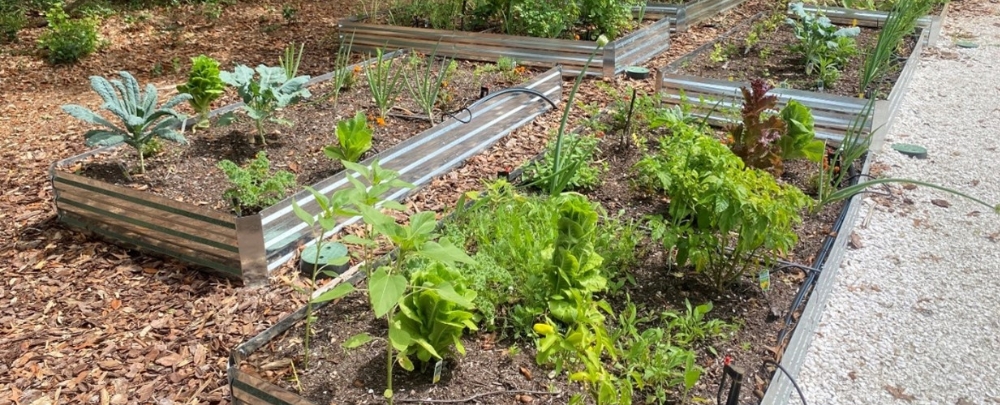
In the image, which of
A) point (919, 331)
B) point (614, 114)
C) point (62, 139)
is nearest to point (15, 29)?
point (62, 139)

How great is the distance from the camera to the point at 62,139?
425cm

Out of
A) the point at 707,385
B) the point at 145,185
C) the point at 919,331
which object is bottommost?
the point at 919,331

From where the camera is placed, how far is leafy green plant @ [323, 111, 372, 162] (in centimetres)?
327

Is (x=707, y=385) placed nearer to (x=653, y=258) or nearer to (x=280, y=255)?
(x=653, y=258)

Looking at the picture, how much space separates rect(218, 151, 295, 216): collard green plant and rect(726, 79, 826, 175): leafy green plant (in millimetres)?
2031

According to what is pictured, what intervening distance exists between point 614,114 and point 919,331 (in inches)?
75.8

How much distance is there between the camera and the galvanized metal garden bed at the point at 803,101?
164 inches

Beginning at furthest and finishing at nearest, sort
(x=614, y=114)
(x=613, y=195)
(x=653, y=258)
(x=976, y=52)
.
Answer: (x=976, y=52), (x=614, y=114), (x=613, y=195), (x=653, y=258)

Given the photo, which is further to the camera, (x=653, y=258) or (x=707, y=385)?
(x=653, y=258)

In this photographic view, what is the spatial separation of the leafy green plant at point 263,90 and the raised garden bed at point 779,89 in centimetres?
202

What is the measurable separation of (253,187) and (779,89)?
3055 mm

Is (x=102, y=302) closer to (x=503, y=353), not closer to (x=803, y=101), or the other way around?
(x=503, y=353)

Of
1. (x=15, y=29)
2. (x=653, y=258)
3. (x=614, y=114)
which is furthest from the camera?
(x=15, y=29)

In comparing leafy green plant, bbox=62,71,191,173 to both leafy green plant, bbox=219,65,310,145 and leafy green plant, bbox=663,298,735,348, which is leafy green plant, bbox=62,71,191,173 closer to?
leafy green plant, bbox=219,65,310,145
